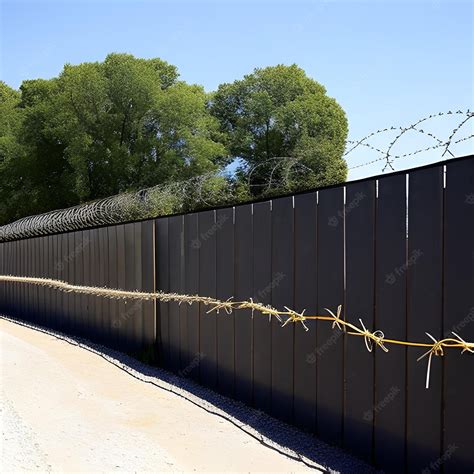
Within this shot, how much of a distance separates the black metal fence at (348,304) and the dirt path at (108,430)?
0.57 meters

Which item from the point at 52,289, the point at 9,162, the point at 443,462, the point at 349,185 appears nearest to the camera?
the point at 443,462

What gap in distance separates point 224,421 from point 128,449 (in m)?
1.13

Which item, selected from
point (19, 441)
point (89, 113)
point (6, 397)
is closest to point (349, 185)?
point (19, 441)

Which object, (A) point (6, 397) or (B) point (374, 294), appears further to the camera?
(A) point (6, 397)

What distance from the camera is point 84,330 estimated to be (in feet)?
37.8

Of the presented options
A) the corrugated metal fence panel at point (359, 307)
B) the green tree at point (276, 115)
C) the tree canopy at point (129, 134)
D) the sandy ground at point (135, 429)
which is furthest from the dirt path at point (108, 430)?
the green tree at point (276, 115)

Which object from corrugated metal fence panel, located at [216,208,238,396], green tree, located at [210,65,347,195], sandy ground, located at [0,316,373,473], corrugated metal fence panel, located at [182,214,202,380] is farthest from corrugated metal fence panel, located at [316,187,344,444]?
green tree, located at [210,65,347,195]

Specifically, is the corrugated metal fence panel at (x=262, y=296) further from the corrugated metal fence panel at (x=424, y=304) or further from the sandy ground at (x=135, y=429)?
the corrugated metal fence panel at (x=424, y=304)

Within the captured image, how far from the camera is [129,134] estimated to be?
3816 cm

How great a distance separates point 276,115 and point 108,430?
116 feet

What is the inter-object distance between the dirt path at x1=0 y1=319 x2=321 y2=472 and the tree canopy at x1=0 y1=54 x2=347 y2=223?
29028 millimetres

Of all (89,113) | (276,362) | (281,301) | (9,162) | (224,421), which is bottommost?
(224,421)

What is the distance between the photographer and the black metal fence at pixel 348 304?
13.3 ft

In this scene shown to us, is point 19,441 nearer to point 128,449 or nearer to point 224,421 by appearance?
point 128,449
